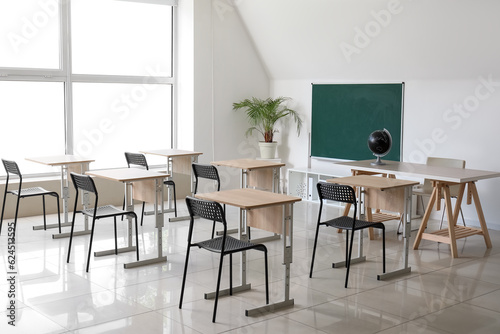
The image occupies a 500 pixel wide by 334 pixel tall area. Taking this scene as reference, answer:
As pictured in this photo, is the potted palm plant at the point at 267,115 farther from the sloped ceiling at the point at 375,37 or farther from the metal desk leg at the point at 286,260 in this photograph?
the metal desk leg at the point at 286,260

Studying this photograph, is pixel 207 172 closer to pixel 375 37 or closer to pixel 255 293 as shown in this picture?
pixel 255 293

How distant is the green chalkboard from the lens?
7.92m

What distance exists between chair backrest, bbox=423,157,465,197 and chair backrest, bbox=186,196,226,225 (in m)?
3.44

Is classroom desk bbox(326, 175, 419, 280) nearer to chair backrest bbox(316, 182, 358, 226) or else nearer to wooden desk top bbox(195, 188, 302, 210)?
chair backrest bbox(316, 182, 358, 226)

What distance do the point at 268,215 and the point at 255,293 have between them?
621 mm

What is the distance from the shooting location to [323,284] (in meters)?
4.95

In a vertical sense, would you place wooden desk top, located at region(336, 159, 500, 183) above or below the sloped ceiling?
below

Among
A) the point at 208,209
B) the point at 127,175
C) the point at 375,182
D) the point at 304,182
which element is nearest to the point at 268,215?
the point at 208,209

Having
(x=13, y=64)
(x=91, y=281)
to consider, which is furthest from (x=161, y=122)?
(x=91, y=281)

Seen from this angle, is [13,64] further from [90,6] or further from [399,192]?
[399,192]

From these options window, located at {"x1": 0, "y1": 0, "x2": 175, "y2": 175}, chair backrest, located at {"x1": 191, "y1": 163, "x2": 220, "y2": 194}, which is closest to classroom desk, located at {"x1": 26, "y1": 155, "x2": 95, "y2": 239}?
chair backrest, located at {"x1": 191, "y1": 163, "x2": 220, "y2": 194}

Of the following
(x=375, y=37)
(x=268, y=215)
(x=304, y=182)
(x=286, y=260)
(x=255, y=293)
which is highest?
(x=375, y=37)

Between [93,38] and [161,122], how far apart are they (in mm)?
1584

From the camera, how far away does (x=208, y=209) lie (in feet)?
13.5
